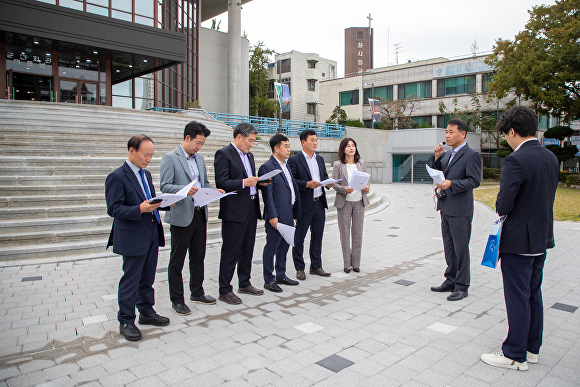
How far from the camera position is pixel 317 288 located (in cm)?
565

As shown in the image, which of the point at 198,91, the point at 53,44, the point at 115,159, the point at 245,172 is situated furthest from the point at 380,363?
the point at 198,91

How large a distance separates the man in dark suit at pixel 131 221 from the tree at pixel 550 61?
79.9 feet

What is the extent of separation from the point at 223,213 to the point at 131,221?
1.31 metres

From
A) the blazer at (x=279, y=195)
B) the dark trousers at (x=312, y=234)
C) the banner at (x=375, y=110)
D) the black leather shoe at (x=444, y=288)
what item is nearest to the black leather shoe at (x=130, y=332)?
the blazer at (x=279, y=195)

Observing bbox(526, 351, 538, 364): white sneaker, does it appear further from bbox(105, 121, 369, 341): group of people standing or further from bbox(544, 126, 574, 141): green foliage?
bbox(544, 126, 574, 141): green foliage

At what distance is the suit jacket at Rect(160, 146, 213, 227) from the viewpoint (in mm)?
A: 4523

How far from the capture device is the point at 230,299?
4980 millimetres

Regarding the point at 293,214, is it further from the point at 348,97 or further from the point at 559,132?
the point at 348,97

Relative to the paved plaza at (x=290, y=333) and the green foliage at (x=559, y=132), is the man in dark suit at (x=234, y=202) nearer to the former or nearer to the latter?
the paved plaza at (x=290, y=333)

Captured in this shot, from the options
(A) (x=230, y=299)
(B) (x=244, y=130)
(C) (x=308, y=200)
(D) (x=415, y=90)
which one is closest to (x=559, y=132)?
(D) (x=415, y=90)

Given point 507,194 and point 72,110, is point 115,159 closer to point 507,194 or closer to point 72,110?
point 72,110

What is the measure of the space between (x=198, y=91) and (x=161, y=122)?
52.2 feet

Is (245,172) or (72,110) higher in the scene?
(72,110)

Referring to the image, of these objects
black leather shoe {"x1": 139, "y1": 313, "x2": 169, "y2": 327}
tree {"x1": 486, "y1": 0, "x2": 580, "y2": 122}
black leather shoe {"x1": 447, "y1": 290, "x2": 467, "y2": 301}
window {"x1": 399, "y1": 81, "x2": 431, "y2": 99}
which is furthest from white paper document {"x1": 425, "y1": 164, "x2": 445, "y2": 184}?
window {"x1": 399, "y1": 81, "x2": 431, "y2": 99}
